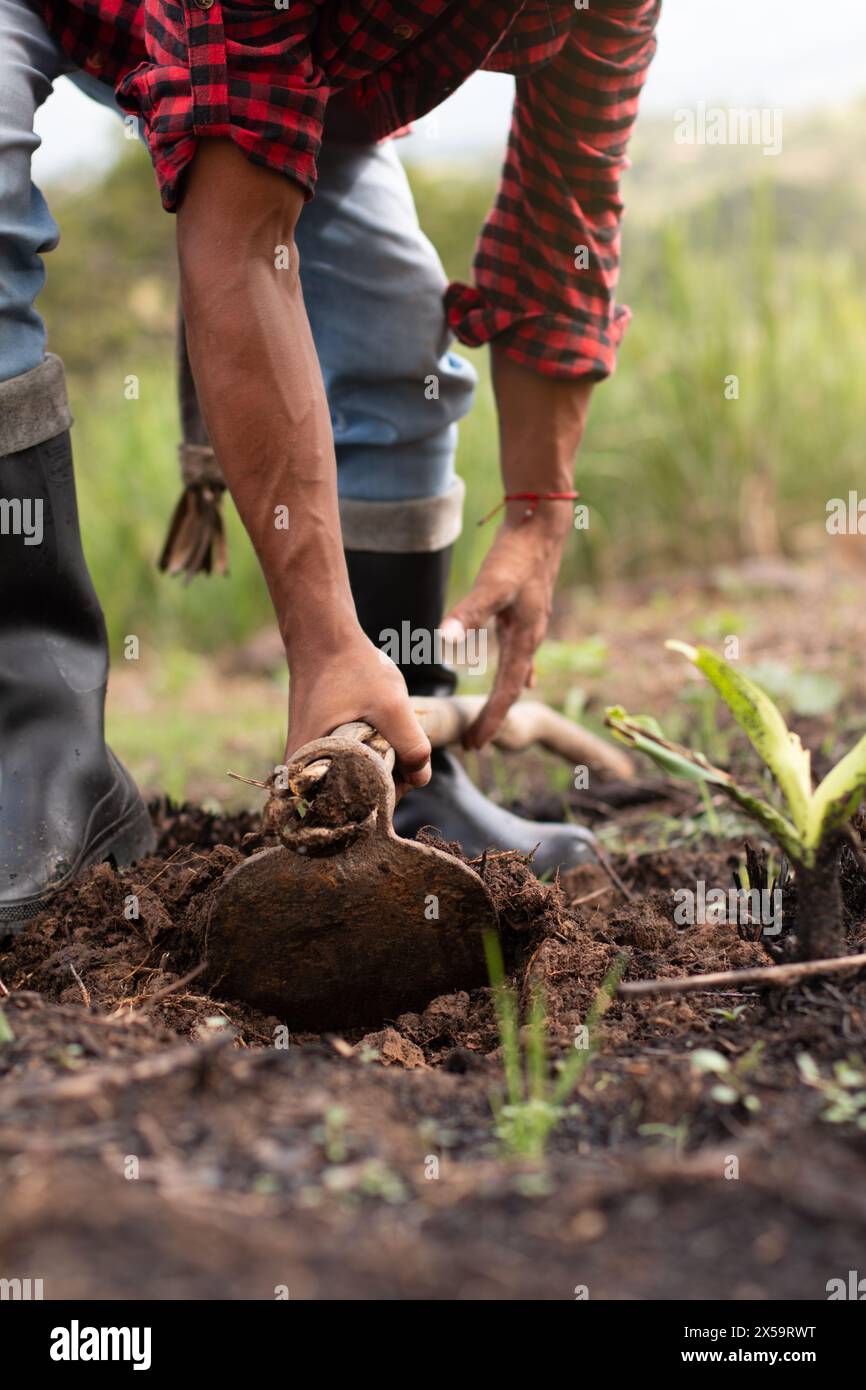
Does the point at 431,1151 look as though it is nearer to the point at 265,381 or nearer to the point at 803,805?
the point at 803,805

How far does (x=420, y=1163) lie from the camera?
94 cm

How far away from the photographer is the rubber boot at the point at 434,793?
2057 millimetres

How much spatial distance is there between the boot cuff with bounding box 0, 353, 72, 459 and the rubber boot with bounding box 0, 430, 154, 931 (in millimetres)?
16

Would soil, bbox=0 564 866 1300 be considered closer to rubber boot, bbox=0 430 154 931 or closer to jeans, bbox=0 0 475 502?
rubber boot, bbox=0 430 154 931

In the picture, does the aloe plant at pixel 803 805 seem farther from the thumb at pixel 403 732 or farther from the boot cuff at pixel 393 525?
the boot cuff at pixel 393 525

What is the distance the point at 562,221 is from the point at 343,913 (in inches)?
43.9

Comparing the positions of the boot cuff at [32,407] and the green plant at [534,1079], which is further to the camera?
the boot cuff at [32,407]

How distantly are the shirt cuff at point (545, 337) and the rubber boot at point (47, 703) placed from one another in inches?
26.0

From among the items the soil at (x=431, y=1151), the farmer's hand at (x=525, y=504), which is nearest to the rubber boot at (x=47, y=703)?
the soil at (x=431, y=1151)

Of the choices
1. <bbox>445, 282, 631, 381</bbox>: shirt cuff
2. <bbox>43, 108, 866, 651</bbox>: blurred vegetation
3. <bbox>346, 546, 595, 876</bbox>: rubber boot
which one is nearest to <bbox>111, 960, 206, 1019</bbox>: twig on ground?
<bbox>346, 546, 595, 876</bbox>: rubber boot

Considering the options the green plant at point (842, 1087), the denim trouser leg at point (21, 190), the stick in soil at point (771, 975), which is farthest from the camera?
the denim trouser leg at point (21, 190)

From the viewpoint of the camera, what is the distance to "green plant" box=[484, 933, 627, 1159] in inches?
39.3
